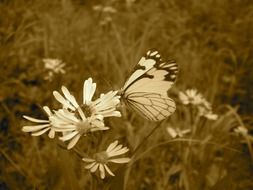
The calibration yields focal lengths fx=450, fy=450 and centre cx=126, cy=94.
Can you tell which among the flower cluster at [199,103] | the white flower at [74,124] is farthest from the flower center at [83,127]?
the flower cluster at [199,103]

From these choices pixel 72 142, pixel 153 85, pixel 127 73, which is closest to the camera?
pixel 72 142

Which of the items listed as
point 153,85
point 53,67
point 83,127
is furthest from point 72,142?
point 53,67

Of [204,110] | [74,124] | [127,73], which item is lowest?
[204,110]

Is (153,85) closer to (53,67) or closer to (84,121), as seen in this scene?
(84,121)

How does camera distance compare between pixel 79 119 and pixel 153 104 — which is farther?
pixel 153 104

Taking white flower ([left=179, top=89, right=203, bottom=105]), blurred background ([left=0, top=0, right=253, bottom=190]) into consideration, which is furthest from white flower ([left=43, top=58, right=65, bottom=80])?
white flower ([left=179, top=89, right=203, bottom=105])

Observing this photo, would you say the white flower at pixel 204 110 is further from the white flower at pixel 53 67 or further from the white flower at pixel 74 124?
the white flower at pixel 74 124
